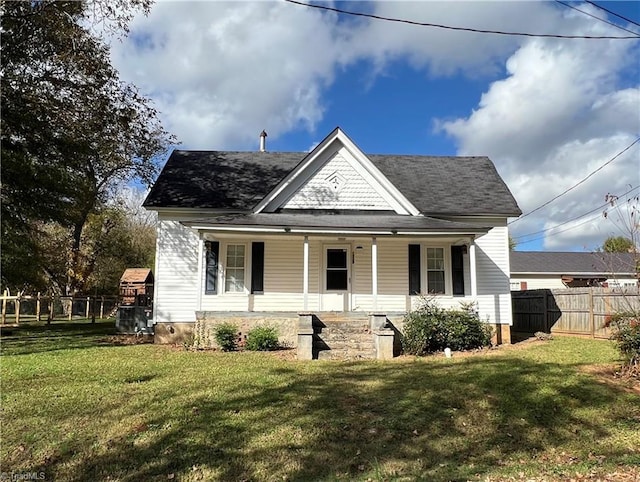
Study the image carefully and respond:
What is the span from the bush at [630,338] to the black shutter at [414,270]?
6102 mm

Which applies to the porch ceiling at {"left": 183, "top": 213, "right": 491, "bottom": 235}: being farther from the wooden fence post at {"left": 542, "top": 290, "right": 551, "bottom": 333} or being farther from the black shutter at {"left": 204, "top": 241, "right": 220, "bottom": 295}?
the wooden fence post at {"left": 542, "top": 290, "right": 551, "bottom": 333}

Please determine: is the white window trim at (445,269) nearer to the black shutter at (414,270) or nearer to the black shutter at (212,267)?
the black shutter at (414,270)

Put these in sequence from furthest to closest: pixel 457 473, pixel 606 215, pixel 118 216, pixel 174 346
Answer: pixel 118 216
pixel 174 346
pixel 606 215
pixel 457 473

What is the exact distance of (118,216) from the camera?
32.4 metres

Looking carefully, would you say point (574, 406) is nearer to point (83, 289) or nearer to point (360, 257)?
point (360, 257)

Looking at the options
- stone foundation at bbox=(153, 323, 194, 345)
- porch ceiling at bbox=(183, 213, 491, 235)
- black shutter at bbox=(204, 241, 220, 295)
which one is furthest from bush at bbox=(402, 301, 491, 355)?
A: stone foundation at bbox=(153, 323, 194, 345)

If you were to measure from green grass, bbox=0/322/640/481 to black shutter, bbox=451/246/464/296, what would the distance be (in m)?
4.70

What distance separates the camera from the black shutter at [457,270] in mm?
14508

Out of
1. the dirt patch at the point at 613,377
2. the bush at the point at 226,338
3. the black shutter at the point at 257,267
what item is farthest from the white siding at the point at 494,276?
the bush at the point at 226,338

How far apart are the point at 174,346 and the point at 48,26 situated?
9885mm

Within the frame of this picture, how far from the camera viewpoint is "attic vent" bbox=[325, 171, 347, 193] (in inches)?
587

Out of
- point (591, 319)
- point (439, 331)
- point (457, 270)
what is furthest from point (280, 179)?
point (591, 319)

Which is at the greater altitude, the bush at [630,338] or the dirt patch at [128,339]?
the bush at [630,338]

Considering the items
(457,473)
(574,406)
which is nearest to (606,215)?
(574,406)
